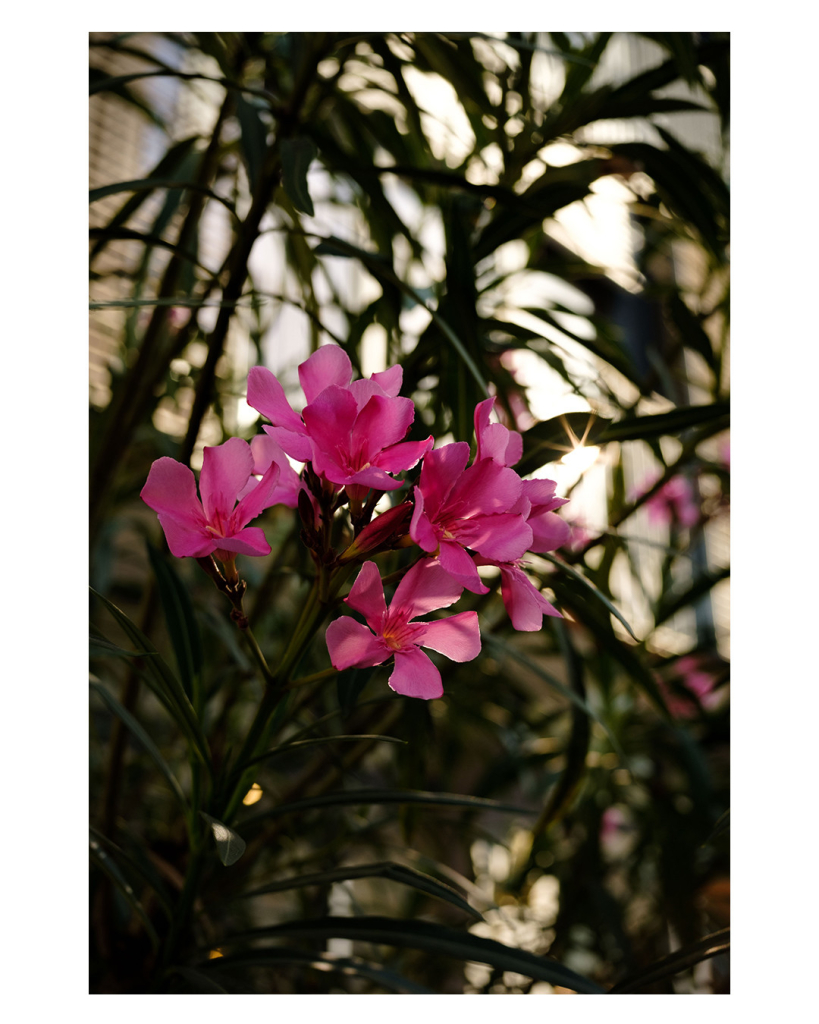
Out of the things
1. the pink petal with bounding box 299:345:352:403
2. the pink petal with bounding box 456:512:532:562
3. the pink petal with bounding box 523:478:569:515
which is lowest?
the pink petal with bounding box 456:512:532:562

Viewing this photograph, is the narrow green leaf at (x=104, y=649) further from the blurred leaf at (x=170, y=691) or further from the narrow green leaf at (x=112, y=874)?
the narrow green leaf at (x=112, y=874)

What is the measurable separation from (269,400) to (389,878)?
38 cm

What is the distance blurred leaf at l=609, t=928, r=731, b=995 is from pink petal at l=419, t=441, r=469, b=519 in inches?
16.2

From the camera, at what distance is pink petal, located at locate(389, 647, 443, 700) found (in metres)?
0.37

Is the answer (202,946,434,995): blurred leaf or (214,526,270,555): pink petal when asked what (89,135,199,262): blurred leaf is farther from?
(202,946,434,995): blurred leaf

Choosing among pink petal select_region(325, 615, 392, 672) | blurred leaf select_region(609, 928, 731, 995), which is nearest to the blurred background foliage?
blurred leaf select_region(609, 928, 731, 995)

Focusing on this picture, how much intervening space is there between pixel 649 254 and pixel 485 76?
0.76 m

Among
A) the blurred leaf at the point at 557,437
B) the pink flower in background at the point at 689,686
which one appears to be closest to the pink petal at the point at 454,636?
the blurred leaf at the point at 557,437

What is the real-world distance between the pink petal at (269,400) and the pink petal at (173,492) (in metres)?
0.05

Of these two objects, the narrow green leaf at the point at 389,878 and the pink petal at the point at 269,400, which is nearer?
the pink petal at the point at 269,400

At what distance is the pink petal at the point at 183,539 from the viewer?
39 cm

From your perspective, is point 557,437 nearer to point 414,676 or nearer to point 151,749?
point 414,676
